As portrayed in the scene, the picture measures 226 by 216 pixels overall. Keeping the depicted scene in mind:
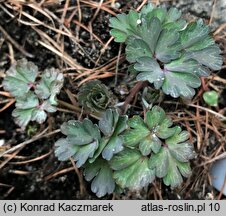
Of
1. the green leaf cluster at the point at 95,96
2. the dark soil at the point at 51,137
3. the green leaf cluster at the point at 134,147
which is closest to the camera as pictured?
the green leaf cluster at the point at 134,147

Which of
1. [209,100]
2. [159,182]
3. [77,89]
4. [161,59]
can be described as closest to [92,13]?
[77,89]

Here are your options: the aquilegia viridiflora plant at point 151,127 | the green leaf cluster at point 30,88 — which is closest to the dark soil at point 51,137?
the green leaf cluster at point 30,88

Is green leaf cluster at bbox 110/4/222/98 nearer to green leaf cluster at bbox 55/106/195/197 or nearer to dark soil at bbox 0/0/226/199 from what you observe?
green leaf cluster at bbox 55/106/195/197

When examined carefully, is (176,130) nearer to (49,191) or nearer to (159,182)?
(159,182)

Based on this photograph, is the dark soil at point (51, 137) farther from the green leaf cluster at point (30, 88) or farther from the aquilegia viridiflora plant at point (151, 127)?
the aquilegia viridiflora plant at point (151, 127)

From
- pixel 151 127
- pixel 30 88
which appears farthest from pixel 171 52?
pixel 30 88
